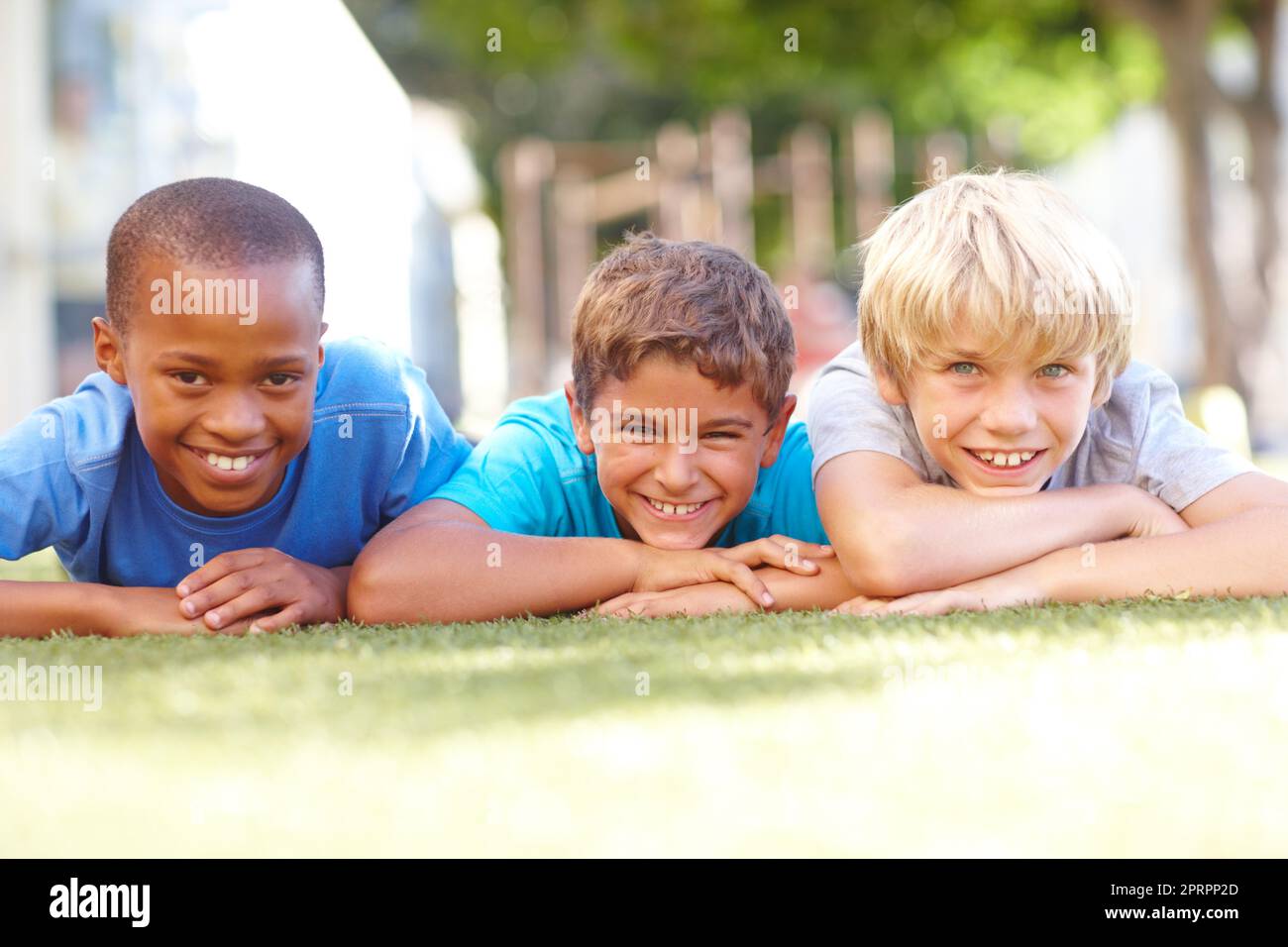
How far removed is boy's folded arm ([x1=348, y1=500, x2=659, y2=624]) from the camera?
10.9ft

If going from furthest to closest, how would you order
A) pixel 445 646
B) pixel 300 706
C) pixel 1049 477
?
pixel 1049 477
pixel 445 646
pixel 300 706

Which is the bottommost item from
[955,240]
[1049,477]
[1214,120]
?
[1049,477]

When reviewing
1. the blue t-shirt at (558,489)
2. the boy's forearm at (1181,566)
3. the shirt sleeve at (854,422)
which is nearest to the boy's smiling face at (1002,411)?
the shirt sleeve at (854,422)

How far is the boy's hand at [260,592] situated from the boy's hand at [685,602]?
62 centimetres

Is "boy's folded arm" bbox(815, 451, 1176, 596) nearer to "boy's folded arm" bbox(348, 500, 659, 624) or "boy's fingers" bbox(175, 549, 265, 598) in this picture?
"boy's folded arm" bbox(348, 500, 659, 624)

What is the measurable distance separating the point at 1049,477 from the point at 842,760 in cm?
178

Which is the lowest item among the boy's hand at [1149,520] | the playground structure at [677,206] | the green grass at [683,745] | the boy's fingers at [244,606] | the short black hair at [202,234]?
the green grass at [683,745]

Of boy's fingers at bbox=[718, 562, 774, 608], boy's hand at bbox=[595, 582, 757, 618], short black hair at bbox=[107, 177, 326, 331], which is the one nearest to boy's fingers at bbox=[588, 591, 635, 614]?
boy's hand at bbox=[595, 582, 757, 618]

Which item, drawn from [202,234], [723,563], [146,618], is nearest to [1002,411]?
[723,563]

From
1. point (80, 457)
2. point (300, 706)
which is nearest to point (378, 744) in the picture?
point (300, 706)

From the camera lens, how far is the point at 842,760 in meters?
2.00

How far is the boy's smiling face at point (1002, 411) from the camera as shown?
330 cm

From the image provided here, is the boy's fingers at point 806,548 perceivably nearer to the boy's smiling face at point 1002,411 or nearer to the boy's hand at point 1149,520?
the boy's smiling face at point 1002,411

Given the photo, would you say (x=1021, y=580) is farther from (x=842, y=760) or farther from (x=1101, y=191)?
(x=1101, y=191)
